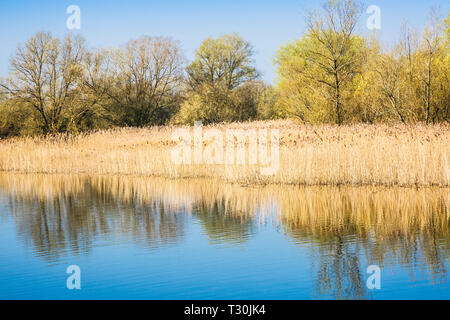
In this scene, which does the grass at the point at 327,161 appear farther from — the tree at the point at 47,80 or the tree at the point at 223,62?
the tree at the point at 223,62

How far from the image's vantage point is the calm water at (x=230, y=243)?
652 centimetres

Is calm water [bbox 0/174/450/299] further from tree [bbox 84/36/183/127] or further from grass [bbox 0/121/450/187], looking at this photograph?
tree [bbox 84/36/183/127]

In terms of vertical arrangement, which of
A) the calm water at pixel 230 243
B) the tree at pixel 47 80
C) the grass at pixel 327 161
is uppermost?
the tree at pixel 47 80

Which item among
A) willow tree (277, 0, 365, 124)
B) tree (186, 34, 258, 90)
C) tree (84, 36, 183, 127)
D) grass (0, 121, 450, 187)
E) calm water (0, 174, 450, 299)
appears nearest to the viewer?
calm water (0, 174, 450, 299)

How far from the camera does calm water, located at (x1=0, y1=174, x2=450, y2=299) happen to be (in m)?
6.52

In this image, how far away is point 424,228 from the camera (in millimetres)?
9438

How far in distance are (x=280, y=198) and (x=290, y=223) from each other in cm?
281

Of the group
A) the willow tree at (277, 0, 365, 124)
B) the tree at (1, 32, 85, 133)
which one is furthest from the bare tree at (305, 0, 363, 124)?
the tree at (1, 32, 85, 133)

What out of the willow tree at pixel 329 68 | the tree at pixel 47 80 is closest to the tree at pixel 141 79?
the tree at pixel 47 80

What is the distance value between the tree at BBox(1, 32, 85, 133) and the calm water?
1742 cm

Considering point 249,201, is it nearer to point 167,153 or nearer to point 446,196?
point 446,196

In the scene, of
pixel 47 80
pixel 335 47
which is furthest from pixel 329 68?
pixel 47 80

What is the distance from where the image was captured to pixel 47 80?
105 feet

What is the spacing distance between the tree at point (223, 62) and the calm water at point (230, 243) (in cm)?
3253
